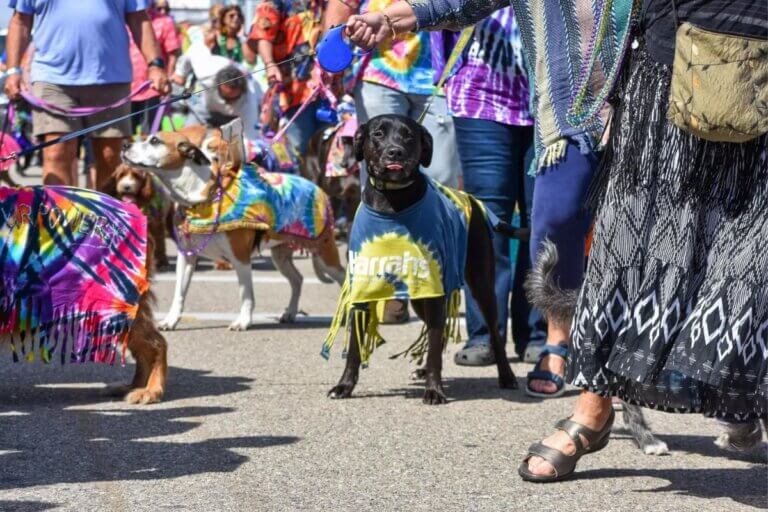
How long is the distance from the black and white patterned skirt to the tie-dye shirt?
3039mm

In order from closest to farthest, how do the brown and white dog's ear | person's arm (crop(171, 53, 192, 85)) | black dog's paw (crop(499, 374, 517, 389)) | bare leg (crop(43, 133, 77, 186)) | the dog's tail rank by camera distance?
black dog's paw (crop(499, 374, 517, 389)) < bare leg (crop(43, 133, 77, 186)) < the dog's tail < the brown and white dog's ear < person's arm (crop(171, 53, 192, 85))

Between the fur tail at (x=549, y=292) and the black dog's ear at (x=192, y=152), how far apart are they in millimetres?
3243

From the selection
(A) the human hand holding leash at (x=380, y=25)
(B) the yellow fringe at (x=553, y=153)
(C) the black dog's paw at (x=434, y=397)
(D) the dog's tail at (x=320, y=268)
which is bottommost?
(D) the dog's tail at (x=320, y=268)

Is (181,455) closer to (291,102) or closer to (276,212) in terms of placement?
(276,212)

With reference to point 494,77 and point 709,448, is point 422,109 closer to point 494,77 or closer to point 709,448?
point 494,77

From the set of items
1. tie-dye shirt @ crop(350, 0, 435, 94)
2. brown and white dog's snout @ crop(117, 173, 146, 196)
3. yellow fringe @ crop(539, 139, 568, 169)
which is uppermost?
tie-dye shirt @ crop(350, 0, 435, 94)

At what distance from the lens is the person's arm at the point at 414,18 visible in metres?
4.50

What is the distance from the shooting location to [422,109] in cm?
728

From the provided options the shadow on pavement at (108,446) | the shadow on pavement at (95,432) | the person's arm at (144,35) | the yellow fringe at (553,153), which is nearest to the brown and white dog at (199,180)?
the person's arm at (144,35)

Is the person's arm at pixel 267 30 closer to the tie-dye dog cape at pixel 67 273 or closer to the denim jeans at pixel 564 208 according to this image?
the tie-dye dog cape at pixel 67 273

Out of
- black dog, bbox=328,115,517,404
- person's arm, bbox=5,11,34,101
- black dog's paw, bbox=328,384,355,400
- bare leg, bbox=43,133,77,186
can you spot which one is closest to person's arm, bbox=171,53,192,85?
person's arm, bbox=5,11,34,101

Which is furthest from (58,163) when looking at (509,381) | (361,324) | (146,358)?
(509,381)

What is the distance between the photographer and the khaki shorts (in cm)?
733

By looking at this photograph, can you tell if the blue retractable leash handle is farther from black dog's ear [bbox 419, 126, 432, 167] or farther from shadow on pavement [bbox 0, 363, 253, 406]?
shadow on pavement [bbox 0, 363, 253, 406]
